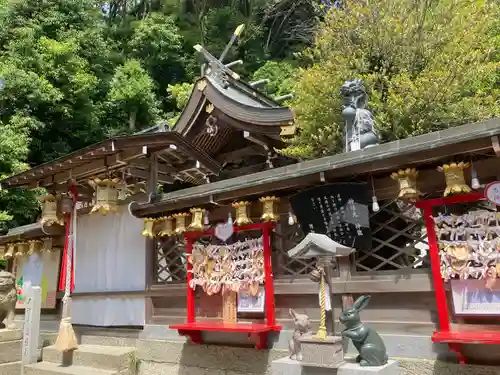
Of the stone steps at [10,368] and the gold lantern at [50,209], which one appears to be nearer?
the stone steps at [10,368]

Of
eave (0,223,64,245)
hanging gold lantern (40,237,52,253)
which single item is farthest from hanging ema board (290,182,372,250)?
hanging gold lantern (40,237,52,253)

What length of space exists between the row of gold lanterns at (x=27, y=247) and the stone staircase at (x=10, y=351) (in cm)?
254

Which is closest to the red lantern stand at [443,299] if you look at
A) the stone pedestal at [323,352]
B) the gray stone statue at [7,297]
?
the stone pedestal at [323,352]

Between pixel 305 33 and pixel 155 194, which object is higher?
pixel 305 33

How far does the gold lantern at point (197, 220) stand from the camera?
25.3 feet

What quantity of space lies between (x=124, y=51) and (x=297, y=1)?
47.3 ft

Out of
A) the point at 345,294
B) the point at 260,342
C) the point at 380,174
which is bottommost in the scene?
the point at 260,342

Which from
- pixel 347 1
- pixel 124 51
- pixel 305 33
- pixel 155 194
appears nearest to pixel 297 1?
pixel 305 33

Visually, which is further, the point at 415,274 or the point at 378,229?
the point at 378,229

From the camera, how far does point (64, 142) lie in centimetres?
2414

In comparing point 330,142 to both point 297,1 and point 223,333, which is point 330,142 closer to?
point 223,333

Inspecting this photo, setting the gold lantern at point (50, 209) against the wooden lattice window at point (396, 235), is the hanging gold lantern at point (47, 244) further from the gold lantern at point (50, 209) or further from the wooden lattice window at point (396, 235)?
the wooden lattice window at point (396, 235)

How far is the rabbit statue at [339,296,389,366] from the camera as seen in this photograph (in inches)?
209

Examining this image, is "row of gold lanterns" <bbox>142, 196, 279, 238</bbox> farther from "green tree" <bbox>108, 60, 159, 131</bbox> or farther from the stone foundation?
"green tree" <bbox>108, 60, 159, 131</bbox>
